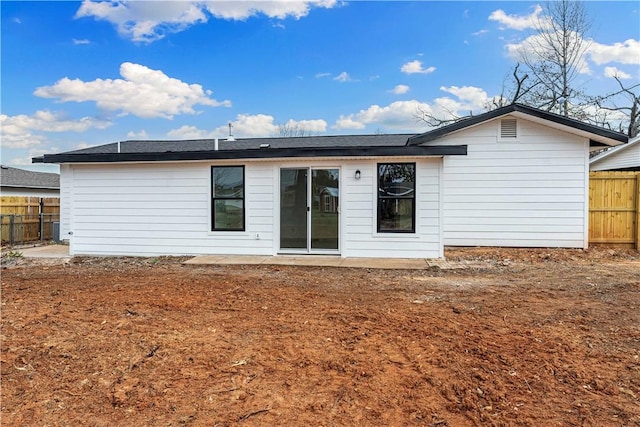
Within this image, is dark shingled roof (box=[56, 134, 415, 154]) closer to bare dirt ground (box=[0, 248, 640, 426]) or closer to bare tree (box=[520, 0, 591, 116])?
bare dirt ground (box=[0, 248, 640, 426])

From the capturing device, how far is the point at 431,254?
27.9 feet

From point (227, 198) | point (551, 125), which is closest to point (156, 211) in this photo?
point (227, 198)

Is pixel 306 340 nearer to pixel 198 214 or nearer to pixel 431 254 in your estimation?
pixel 431 254

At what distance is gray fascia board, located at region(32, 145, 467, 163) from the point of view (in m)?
8.03

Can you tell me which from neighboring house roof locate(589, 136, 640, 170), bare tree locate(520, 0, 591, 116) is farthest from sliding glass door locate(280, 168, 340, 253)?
bare tree locate(520, 0, 591, 116)

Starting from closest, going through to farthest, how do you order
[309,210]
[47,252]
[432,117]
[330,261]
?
[330,261] < [309,210] < [47,252] < [432,117]

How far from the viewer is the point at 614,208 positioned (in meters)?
9.73

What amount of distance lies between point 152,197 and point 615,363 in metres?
8.92

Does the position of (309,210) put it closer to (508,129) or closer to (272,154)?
(272,154)

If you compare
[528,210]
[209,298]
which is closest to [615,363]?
[209,298]

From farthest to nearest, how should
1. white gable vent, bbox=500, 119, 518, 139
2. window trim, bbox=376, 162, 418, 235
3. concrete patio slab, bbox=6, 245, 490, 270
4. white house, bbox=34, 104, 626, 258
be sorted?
1. white gable vent, bbox=500, 119, 518, 139
2. white house, bbox=34, 104, 626, 258
3. window trim, bbox=376, 162, 418, 235
4. concrete patio slab, bbox=6, 245, 490, 270

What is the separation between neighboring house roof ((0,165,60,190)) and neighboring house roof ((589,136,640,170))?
2410 cm

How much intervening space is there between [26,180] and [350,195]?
59.8 ft

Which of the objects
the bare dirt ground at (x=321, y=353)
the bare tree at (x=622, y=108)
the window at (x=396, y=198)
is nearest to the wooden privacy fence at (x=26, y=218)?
the bare dirt ground at (x=321, y=353)
